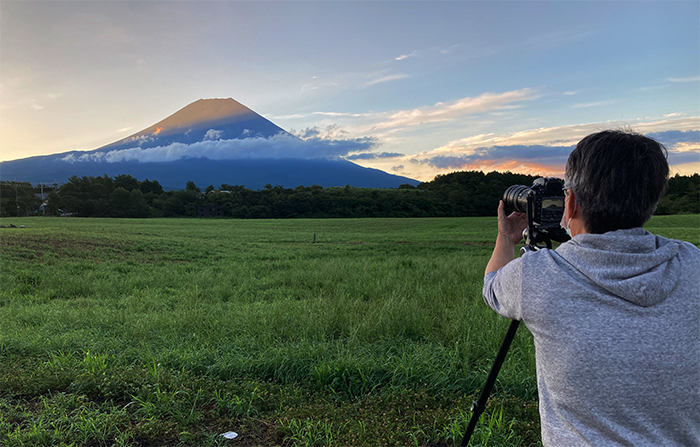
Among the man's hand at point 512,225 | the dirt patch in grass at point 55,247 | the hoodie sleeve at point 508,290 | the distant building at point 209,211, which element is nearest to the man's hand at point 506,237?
the man's hand at point 512,225

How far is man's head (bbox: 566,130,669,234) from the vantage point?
123cm

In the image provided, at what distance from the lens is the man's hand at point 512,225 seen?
5.88 feet

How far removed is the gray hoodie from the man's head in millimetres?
73

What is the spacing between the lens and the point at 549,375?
137cm

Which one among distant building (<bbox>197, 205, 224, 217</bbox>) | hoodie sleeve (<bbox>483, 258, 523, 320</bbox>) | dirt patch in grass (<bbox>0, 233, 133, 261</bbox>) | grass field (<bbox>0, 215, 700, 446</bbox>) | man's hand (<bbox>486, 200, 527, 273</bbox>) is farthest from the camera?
Answer: distant building (<bbox>197, 205, 224, 217</bbox>)

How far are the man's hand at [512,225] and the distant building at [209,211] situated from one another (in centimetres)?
5215

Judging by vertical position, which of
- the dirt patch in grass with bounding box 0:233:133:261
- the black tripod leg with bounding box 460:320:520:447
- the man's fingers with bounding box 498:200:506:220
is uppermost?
the man's fingers with bounding box 498:200:506:220

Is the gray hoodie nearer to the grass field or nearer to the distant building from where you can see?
the grass field

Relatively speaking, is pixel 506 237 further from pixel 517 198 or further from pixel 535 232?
pixel 517 198

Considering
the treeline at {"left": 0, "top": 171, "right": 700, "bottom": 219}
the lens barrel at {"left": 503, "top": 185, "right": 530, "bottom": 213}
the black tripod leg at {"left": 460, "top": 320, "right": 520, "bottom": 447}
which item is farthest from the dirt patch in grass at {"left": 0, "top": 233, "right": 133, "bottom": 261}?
the treeline at {"left": 0, "top": 171, "right": 700, "bottom": 219}

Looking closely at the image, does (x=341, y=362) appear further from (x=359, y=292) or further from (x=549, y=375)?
(x=359, y=292)

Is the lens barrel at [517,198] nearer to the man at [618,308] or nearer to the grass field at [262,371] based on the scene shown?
the man at [618,308]

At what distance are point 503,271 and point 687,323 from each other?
0.55m

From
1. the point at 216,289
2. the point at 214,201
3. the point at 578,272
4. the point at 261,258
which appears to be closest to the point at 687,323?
the point at 578,272
